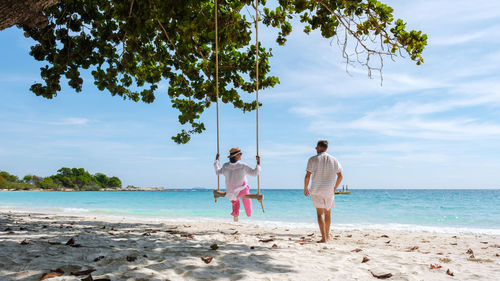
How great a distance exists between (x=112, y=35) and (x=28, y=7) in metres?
3.61

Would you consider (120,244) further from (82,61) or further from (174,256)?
(82,61)

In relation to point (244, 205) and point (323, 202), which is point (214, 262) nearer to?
point (323, 202)

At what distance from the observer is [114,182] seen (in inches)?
4560

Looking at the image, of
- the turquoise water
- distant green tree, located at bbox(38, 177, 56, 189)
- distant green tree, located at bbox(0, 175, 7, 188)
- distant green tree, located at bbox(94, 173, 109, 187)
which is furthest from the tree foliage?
distant green tree, located at bbox(94, 173, 109, 187)

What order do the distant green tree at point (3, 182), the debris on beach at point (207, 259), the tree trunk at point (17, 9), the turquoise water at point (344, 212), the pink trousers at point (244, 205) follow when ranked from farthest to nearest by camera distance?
the distant green tree at point (3, 182), the turquoise water at point (344, 212), the pink trousers at point (244, 205), the tree trunk at point (17, 9), the debris on beach at point (207, 259)

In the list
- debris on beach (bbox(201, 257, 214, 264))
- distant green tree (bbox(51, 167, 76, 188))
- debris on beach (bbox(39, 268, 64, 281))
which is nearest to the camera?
debris on beach (bbox(39, 268, 64, 281))

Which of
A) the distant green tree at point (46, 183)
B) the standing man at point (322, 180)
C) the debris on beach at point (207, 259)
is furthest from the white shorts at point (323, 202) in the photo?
the distant green tree at point (46, 183)

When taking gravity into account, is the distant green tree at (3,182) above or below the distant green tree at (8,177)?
below

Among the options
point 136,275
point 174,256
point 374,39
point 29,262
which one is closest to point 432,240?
point 374,39

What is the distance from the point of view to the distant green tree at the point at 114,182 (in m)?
114

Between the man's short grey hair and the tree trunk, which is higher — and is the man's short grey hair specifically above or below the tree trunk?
below

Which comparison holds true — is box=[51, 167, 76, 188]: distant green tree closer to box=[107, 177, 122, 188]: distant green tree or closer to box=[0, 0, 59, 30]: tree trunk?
box=[107, 177, 122, 188]: distant green tree

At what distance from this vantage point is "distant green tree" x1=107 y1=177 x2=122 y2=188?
114 meters

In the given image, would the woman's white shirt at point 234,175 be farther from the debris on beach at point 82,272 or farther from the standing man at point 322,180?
the debris on beach at point 82,272
